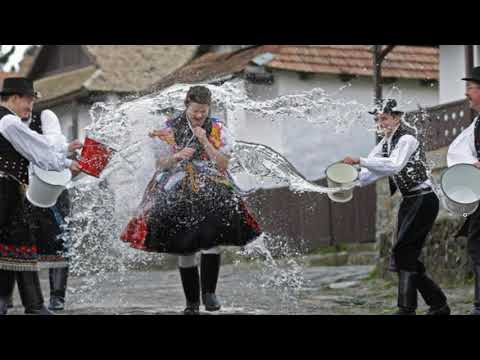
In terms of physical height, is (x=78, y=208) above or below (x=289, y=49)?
below

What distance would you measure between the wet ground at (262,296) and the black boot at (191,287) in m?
0.25

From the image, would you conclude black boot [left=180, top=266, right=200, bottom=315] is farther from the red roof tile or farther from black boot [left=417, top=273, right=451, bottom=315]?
the red roof tile

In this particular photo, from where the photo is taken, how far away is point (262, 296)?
9.20 meters

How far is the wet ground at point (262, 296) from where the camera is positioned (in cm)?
771

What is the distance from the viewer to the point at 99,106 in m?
7.12

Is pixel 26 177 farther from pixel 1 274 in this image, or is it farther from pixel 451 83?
pixel 451 83

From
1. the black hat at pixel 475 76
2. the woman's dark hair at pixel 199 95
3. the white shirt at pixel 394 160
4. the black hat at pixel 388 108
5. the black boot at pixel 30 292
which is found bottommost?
the black boot at pixel 30 292

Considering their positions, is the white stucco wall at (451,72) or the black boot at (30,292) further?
the white stucco wall at (451,72)

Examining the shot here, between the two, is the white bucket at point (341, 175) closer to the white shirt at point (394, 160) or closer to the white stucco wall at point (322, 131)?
the white shirt at point (394, 160)

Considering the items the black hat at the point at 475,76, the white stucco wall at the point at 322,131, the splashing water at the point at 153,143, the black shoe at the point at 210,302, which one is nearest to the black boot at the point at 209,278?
the black shoe at the point at 210,302

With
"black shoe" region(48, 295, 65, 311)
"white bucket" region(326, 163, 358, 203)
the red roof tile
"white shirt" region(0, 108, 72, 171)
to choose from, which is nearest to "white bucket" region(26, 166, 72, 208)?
"white shirt" region(0, 108, 72, 171)

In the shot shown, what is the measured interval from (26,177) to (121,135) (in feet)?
2.42

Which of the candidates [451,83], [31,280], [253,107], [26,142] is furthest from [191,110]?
[451,83]

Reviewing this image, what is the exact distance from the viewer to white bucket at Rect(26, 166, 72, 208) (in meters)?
6.84
